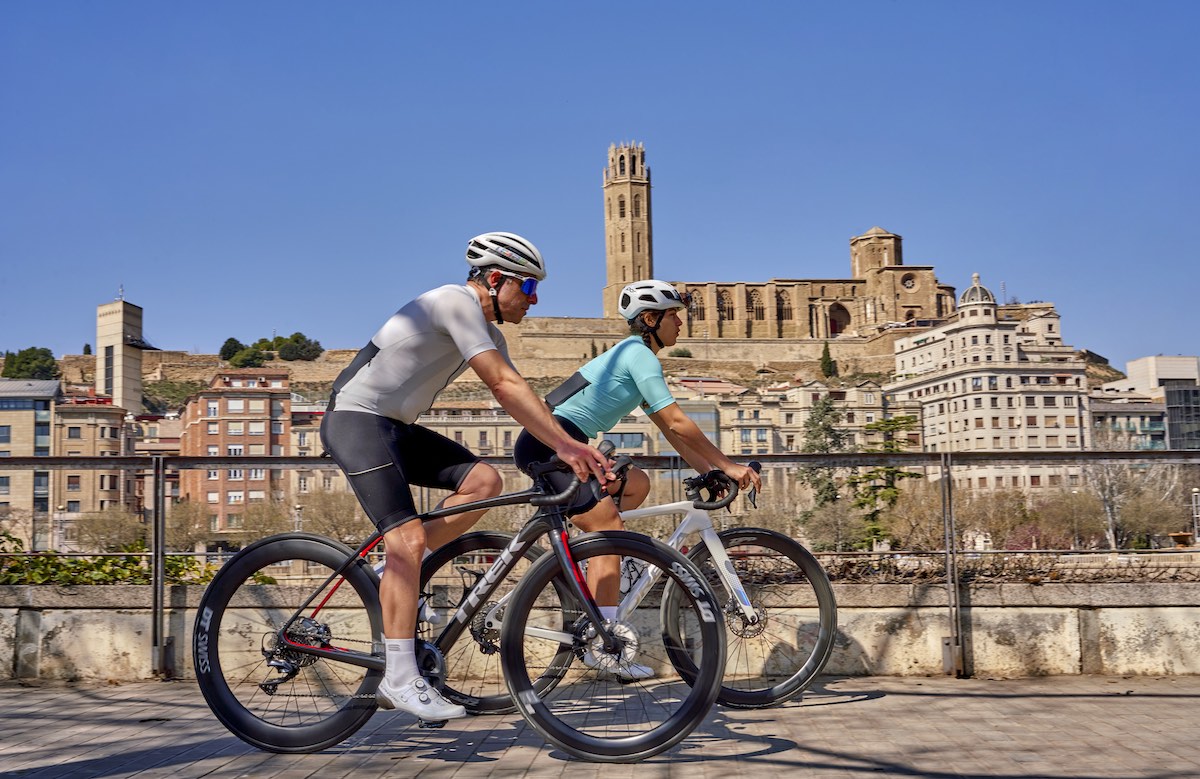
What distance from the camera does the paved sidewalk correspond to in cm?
364

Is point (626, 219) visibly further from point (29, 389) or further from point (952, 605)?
point (952, 605)

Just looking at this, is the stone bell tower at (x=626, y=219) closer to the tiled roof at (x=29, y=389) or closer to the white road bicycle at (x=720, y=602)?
the tiled roof at (x=29, y=389)

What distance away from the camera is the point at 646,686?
3906 millimetres

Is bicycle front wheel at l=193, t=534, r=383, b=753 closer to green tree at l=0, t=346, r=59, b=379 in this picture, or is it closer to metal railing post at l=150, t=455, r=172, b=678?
metal railing post at l=150, t=455, r=172, b=678

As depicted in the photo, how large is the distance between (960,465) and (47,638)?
4279 mm

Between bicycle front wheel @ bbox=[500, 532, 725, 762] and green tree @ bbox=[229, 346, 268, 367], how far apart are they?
533 feet

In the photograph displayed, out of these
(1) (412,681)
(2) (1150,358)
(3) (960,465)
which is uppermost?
(2) (1150,358)

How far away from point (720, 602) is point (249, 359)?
6568 inches

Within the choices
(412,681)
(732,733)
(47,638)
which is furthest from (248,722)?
(47,638)

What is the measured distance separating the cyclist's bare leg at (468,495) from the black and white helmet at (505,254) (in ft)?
2.12

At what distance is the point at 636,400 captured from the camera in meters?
4.57

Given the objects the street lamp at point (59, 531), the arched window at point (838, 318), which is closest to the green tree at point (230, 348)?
the arched window at point (838, 318)

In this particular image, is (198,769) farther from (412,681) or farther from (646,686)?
(646,686)

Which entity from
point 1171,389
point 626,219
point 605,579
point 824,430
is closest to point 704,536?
point 605,579
